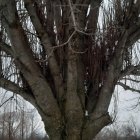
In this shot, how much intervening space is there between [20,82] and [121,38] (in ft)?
5.63

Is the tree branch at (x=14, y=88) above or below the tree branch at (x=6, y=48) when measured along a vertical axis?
below

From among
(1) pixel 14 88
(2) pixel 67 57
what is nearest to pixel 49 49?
(2) pixel 67 57

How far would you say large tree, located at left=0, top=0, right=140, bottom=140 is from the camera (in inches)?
230

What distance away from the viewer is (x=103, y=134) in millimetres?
69250

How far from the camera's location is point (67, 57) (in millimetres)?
6000

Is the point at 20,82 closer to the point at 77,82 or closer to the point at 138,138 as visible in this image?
the point at 77,82

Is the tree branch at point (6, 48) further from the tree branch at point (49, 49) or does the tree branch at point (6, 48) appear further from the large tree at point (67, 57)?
the tree branch at point (49, 49)

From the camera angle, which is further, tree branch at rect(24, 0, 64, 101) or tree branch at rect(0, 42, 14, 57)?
tree branch at rect(0, 42, 14, 57)

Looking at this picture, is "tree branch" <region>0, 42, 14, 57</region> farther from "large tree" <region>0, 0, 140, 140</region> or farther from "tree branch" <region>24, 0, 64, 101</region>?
"tree branch" <region>24, 0, 64, 101</region>

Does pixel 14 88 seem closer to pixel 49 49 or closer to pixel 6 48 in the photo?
pixel 6 48

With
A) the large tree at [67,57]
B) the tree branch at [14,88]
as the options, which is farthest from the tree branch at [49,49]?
the tree branch at [14,88]

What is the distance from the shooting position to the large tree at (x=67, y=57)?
5.84 meters

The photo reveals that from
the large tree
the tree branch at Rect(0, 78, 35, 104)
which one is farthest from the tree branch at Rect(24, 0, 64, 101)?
the tree branch at Rect(0, 78, 35, 104)

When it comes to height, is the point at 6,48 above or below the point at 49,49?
above
